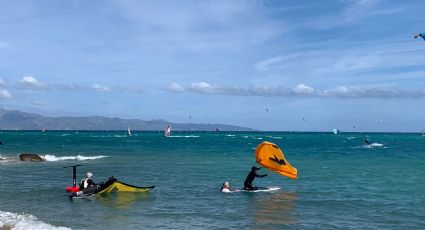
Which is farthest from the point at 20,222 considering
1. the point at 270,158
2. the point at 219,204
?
the point at 270,158

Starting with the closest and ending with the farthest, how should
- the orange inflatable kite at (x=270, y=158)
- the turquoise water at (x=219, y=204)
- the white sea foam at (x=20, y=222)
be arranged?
the white sea foam at (x=20, y=222)
the turquoise water at (x=219, y=204)
the orange inflatable kite at (x=270, y=158)

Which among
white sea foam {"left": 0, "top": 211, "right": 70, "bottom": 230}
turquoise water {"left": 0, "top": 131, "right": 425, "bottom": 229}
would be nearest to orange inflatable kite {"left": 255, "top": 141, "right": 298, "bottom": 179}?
turquoise water {"left": 0, "top": 131, "right": 425, "bottom": 229}

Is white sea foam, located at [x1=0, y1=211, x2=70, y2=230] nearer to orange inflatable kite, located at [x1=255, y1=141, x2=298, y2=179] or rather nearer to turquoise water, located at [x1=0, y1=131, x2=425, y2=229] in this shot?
turquoise water, located at [x1=0, y1=131, x2=425, y2=229]

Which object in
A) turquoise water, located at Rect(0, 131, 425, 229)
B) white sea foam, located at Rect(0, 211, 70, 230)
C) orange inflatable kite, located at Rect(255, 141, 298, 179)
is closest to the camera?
white sea foam, located at Rect(0, 211, 70, 230)

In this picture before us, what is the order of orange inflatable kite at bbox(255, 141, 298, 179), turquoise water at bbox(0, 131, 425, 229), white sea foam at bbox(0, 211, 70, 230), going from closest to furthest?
white sea foam at bbox(0, 211, 70, 230)
turquoise water at bbox(0, 131, 425, 229)
orange inflatable kite at bbox(255, 141, 298, 179)

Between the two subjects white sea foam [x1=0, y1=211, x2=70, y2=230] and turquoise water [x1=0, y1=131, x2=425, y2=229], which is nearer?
white sea foam [x1=0, y1=211, x2=70, y2=230]

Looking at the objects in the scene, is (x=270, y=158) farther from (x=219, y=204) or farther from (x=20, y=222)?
(x=20, y=222)

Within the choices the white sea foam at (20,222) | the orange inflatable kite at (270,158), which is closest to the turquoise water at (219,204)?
the white sea foam at (20,222)

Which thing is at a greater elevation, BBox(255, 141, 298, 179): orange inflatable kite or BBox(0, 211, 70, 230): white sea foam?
BBox(255, 141, 298, 179): orange inflatable kite

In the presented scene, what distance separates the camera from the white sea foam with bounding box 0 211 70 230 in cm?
1974

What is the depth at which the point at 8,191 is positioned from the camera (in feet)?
100

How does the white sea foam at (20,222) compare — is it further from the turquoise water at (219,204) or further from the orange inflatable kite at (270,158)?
the orange inflatable kite at (270,158)

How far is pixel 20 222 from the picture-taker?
20.7 m

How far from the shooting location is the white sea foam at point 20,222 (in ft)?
64.8
